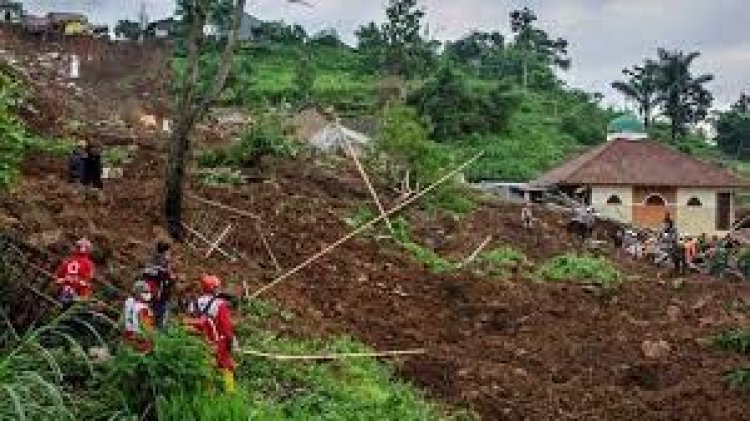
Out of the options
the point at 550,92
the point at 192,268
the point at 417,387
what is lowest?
the point at 417,387

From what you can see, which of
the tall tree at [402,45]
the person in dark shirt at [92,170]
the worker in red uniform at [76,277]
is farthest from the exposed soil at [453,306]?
the tall tree at [402,45]

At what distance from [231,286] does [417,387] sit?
9.25ft

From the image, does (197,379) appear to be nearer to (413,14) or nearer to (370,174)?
(370,174)

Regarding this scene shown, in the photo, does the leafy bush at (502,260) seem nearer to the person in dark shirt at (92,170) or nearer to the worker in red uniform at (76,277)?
the person in dark shirt at (92,170)

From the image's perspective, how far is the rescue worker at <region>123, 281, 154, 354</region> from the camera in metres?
10.4

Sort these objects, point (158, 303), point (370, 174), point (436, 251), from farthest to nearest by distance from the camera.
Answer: point (370, 174)
point (436, 251)
point (158, 303)

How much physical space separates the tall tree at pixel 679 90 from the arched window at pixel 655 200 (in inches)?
1056

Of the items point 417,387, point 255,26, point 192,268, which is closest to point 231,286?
point 192,268

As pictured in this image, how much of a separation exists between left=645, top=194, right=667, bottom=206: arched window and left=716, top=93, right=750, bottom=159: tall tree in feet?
105

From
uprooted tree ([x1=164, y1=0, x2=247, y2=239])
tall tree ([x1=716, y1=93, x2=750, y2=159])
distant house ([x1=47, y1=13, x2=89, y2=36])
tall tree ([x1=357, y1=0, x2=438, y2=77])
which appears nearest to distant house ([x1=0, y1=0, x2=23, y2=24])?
distant house ([x1=47, y1=13, x2=89, y2=36])

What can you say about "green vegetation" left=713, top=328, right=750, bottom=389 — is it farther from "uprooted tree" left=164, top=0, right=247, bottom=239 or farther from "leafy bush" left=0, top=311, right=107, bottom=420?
"leafy bush" left=0, top=311, right=107, bottom=420

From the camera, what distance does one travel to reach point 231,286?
53.1 ft

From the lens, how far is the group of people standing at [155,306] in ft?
35.1

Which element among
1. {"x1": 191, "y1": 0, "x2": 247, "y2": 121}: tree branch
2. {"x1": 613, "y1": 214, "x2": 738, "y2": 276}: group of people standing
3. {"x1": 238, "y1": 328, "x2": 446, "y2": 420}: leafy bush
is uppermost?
{"x1": 191, "y1": 0, "x2": 247, "y2": 121}: tree branch
